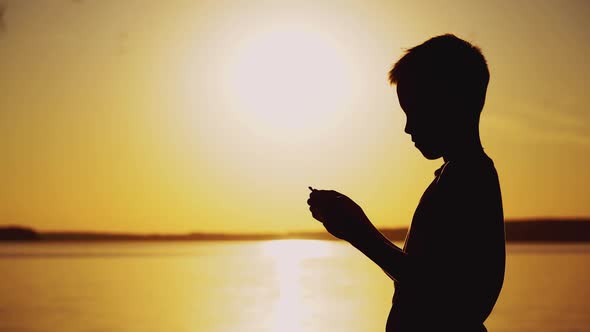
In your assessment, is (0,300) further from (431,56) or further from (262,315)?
(431,56)

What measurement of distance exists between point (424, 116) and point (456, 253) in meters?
0.48

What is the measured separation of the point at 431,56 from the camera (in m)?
2.62

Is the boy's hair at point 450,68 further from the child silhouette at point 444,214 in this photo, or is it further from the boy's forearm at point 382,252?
the boy's forearm at point 382,252

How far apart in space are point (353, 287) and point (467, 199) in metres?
40.2

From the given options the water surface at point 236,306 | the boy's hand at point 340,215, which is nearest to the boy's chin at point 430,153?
the boy's hand at point 340,215

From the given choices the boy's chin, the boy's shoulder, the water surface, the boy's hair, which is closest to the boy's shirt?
the boy's shoulder

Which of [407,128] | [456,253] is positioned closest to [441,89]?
[407,128]

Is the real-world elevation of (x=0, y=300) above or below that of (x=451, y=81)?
below

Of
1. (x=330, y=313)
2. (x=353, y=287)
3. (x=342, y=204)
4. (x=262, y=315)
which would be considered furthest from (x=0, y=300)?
(x=342, y=204)

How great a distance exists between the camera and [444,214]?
2.48 metres

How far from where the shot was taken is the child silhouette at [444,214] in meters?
2.47

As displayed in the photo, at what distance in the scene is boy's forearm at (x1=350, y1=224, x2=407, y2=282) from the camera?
245 cm

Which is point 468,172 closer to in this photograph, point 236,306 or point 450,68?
point 450,68

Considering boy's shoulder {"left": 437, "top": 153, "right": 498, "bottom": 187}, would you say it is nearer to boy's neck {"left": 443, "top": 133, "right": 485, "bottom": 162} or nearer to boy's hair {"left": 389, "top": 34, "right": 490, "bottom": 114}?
boy's neck {"left": 443, "top": 133, "right": 485, "bottom": 162}
